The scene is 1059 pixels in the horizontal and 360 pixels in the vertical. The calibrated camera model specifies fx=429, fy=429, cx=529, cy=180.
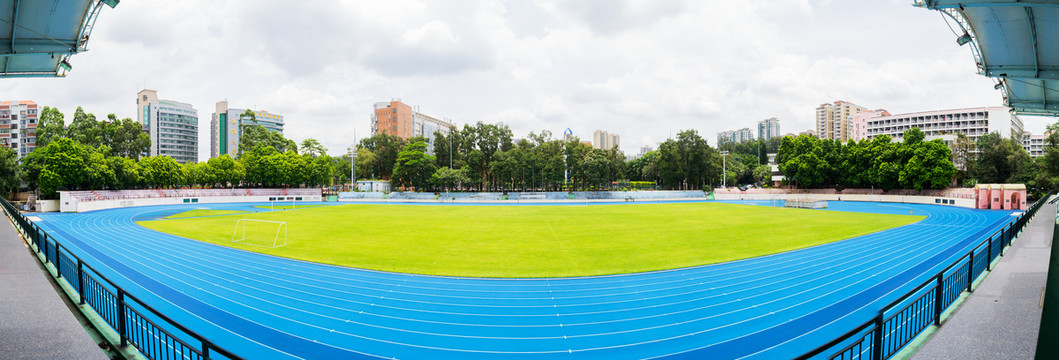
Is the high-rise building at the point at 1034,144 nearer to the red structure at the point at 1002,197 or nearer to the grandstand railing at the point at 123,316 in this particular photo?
the red structure at the point at 1002,197

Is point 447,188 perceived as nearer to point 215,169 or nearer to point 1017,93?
point 215,169

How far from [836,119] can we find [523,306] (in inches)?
6952

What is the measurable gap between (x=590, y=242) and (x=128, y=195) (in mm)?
51598

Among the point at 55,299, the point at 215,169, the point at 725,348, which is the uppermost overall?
the point at 215,169

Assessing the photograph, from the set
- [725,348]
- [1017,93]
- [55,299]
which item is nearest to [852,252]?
[1017,93]

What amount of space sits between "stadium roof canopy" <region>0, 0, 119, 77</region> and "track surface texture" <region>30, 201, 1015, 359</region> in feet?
19.9

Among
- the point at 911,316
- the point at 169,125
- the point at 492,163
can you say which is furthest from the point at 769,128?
the point at 169,125

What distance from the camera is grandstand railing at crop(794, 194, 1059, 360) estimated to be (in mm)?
4418

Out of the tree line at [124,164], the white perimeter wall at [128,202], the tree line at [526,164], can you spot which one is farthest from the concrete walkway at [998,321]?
the tree line at [124,164]

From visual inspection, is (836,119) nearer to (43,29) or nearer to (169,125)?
(43,29)

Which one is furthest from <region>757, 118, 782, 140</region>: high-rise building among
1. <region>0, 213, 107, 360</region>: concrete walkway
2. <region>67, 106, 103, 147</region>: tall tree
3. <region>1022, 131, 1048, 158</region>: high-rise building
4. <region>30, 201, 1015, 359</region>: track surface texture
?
<region>0, 213, 107, 360</region>: concrete walkway

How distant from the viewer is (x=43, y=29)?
9156 mm

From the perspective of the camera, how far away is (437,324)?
835 centimetres

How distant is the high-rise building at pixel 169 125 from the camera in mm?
103562
